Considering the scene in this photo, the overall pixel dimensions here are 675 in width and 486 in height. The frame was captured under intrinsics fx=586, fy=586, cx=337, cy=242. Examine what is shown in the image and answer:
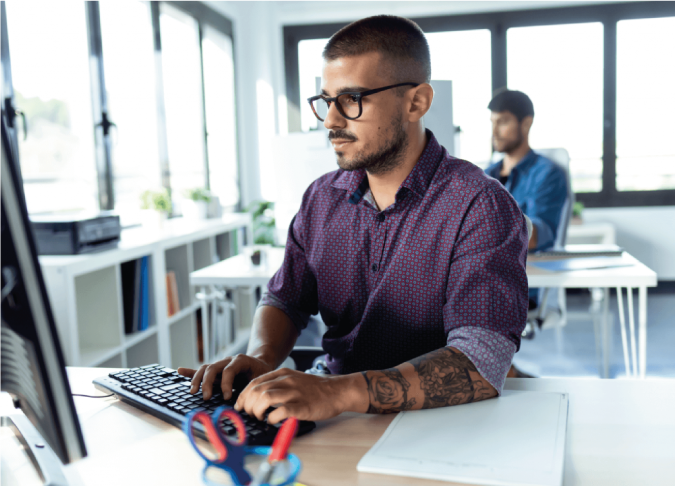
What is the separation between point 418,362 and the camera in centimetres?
92

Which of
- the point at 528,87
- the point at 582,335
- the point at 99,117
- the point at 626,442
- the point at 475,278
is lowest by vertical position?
the point at 582,335

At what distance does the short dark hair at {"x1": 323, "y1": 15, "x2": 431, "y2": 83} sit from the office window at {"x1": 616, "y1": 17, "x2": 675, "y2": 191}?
454cm

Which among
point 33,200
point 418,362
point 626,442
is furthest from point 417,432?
point 33,200

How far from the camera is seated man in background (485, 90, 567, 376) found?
8.89 feet

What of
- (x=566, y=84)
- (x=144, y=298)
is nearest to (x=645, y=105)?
(x=566, y=84)

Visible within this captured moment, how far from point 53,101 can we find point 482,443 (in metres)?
2.68

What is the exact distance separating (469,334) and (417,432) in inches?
10.0

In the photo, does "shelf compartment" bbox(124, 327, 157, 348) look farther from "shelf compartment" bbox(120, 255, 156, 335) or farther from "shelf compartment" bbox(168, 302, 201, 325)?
"shelf compartment" bbox(168, 302, 201, 325)

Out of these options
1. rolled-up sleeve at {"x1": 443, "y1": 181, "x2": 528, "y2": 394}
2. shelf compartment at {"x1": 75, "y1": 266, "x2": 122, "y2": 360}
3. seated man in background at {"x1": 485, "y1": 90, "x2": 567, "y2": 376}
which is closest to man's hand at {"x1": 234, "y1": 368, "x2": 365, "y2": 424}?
rolled-up sleeve at {"x1": 443, "y1": 181, "x2": 528, "y2": 394}

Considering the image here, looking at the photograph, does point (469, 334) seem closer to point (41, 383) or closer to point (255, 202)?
point (41, 383)

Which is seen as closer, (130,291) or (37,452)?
(37,452)

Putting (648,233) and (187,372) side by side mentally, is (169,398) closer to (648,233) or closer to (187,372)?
(187,372)

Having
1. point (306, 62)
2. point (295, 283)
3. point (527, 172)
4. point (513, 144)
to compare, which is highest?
point (306, 62)

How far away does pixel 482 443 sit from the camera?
73cm
